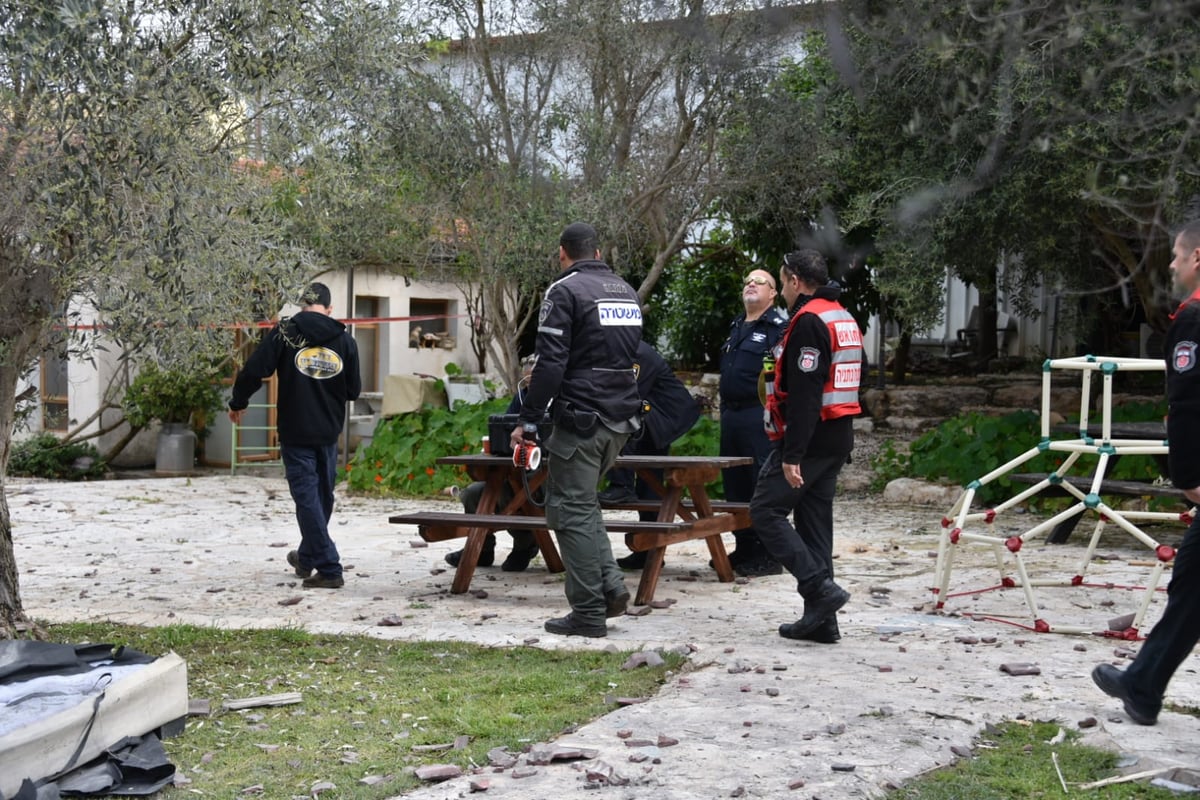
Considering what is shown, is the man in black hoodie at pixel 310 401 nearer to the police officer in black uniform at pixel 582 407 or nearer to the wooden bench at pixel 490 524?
the wooden bench at pixel 490 524

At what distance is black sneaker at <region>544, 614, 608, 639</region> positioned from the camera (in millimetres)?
6574

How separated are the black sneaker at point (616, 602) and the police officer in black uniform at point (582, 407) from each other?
0.06 m

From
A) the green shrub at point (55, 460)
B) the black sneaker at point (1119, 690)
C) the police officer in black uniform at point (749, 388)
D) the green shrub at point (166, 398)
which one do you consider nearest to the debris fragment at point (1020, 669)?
the black sneaker at point (1119, 690)

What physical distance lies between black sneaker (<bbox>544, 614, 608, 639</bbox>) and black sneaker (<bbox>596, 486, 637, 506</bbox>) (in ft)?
5.38

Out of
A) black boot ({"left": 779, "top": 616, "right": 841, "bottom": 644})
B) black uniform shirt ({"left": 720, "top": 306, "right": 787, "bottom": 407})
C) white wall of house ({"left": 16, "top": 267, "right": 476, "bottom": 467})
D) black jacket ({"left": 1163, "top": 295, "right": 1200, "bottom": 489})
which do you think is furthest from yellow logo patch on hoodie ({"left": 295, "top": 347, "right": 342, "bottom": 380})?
white wall of house ({"left": 16, "top": 267, "right": 476, "bottom": 467})

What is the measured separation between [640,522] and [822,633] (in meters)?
1.47

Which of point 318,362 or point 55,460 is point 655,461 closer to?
point 318,362

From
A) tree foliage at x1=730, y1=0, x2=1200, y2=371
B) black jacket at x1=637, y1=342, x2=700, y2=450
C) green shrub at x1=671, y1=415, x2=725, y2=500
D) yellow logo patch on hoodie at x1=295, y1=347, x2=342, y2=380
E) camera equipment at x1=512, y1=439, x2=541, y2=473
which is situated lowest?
green shrub at x1=671, y1=415, x2=725, y2=500

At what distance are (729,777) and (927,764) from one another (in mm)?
710

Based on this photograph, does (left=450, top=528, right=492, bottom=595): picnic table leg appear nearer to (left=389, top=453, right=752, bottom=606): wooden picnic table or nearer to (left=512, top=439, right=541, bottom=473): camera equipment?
(left=389, top=453, right=752, bottom=606): wooden picnic table

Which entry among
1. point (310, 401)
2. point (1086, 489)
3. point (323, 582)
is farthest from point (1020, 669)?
point (310, 401)

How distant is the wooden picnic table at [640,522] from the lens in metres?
7.46

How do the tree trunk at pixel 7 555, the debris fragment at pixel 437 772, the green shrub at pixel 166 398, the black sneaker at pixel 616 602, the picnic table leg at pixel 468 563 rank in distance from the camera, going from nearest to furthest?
the debris fragment at pixel 437 772
the tree trunk at pixel 7 555
the black sneaker at pixel 616 602
the picnic table leg at pixel 468 563
the green shrub at pixel 166 398

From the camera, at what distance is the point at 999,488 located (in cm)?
1188
